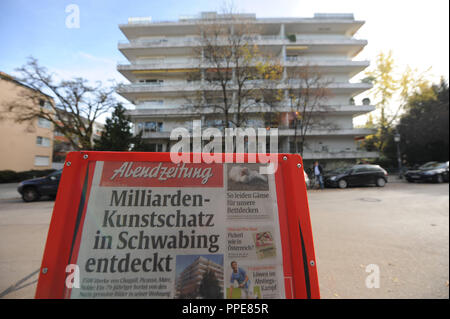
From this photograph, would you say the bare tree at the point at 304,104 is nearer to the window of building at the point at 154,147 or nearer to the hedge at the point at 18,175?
the window of building at the point at 154,147

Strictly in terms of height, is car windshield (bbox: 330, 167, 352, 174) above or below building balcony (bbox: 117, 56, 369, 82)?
below

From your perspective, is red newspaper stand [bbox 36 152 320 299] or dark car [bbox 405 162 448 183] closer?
red newspaper stand [bbox 36 152 320 299]

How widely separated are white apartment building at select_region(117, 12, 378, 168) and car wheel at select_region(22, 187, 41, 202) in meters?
1.12

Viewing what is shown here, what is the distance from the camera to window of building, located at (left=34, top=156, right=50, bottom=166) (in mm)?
1692

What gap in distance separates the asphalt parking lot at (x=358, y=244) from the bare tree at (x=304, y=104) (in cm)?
76

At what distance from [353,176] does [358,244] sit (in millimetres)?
2808

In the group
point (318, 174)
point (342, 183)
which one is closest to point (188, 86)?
point (318, 174)

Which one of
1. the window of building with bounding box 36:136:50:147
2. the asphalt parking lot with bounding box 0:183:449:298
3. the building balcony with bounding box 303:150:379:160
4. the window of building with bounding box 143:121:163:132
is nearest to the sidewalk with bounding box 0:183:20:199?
the asphalt parking lot with bounding box 0:183:449:298

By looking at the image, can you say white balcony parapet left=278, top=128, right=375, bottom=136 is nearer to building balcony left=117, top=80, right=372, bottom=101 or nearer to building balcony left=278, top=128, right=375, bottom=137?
building balcony left=278, top=128, right=375, bottom=137

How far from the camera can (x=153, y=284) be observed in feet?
2.78

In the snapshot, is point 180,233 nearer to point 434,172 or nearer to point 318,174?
point 318,174

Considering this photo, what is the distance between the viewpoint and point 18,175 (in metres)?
1.58

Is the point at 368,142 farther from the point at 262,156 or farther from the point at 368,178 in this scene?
the point at 262,156
